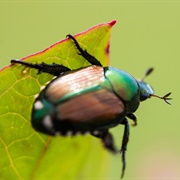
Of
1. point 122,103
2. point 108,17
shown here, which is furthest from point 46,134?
point 108,17

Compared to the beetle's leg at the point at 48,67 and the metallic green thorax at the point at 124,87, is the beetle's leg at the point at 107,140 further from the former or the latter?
the beetle's leg at the point at 48,67

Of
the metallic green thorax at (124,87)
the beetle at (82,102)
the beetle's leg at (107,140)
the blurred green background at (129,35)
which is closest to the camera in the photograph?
Result: the beetle at (82,102)

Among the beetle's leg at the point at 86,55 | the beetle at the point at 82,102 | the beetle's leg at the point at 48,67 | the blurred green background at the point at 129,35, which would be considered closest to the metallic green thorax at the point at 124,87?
the beetle at the point at 82,102

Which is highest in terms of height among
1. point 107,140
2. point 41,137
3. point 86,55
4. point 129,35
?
point 86,55

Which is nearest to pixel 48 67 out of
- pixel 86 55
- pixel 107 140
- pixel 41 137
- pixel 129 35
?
pixel 86 55

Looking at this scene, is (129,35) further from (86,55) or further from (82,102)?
(82,102)

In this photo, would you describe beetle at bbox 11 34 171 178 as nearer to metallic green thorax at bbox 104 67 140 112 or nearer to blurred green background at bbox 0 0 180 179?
metallic green thorax at bbox 104 67 140 112

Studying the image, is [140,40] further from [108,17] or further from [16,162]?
[16,162]
